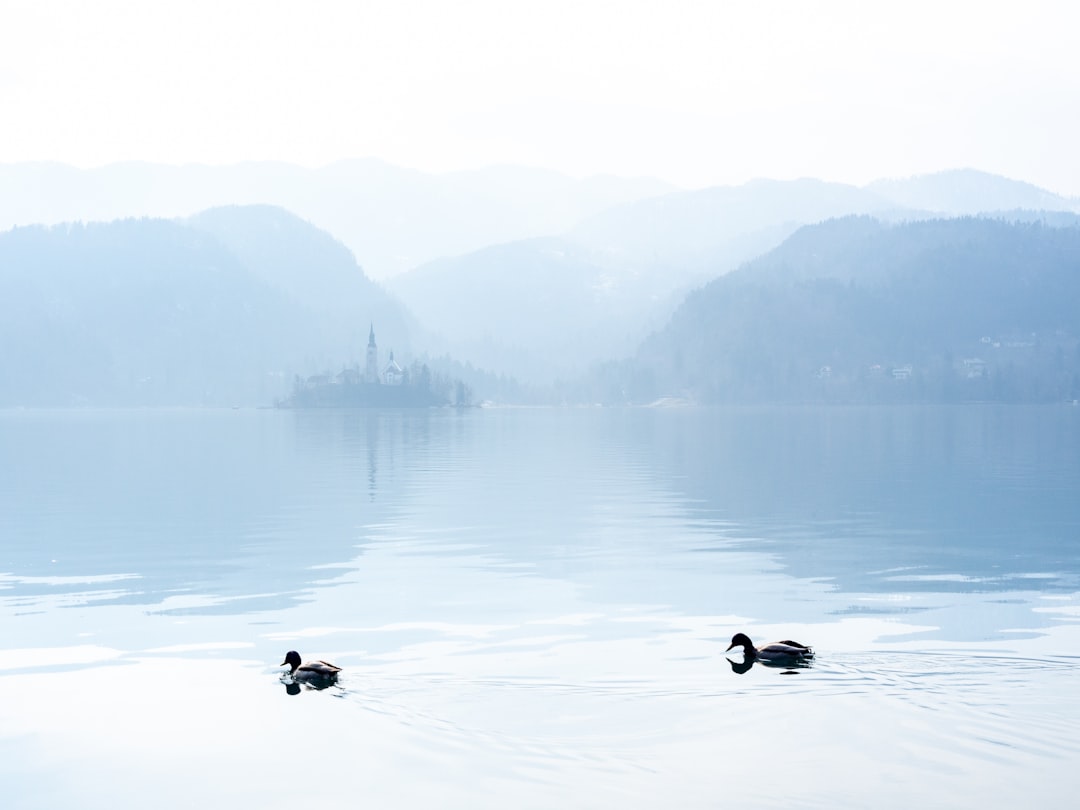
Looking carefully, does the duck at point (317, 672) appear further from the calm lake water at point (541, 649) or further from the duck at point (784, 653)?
the duck at point (784, 653)

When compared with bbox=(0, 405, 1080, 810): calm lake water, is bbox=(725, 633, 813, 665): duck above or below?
above

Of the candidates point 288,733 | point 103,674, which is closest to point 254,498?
point 103,674

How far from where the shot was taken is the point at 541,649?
101ft

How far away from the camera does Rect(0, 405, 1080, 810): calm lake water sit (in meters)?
20.9

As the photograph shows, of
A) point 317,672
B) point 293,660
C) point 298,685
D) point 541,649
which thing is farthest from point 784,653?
point 293,660

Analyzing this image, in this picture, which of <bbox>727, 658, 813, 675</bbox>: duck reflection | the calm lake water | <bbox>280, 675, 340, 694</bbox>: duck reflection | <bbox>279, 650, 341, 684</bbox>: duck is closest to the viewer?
the calm lake water

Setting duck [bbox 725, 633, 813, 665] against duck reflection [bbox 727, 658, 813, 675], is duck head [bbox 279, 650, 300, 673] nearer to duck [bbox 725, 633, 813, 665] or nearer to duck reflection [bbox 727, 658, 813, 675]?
duck reflection [bbox 727, 658, 813, 675]

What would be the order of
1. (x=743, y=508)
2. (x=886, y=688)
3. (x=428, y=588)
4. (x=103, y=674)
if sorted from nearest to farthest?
(x=886, y=688) → (x=103, y=674) → (x=428, y=588) → (x=743, y=508)

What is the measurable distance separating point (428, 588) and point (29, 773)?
1975cm

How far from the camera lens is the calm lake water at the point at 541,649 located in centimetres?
2091

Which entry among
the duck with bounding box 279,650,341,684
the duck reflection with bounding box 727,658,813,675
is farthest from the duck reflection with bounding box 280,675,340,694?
the duck reflection with bounding box 727,658,813,675

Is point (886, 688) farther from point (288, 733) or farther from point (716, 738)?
point (288, 733)

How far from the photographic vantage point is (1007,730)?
73.0 feet

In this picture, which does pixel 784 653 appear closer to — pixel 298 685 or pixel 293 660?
pixel 298 685
